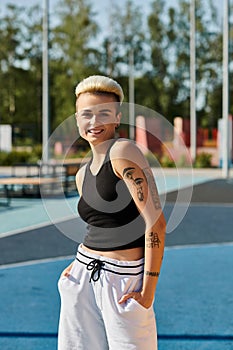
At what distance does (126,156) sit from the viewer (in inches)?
104

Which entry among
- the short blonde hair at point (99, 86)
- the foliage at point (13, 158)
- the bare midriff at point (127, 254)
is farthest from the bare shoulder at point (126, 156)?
the foliage at point (13, 158)

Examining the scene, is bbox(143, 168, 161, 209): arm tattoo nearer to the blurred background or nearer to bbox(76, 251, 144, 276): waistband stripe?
bbox(76, 251, 144, 276): waistband stripe

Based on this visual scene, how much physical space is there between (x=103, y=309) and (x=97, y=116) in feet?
2.62

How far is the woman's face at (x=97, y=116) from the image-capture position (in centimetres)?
275

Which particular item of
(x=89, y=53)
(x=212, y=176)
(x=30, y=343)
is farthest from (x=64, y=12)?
(x=30, y=343)

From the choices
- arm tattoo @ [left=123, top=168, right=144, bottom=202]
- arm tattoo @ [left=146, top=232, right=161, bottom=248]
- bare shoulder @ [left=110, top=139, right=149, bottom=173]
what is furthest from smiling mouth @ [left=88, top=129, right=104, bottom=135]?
arm tattoo @ [left=146, top=232, right=161, bottom=248]

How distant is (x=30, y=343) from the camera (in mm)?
4891

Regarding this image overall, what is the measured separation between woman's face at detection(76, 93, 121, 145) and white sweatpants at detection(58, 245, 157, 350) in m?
0.50

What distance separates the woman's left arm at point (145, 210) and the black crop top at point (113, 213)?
4 centimetres

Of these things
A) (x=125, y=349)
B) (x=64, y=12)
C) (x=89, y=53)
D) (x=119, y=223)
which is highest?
(x=64, y=12)

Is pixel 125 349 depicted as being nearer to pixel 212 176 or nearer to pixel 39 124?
pixel 212 176

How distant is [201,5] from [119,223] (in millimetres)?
54835

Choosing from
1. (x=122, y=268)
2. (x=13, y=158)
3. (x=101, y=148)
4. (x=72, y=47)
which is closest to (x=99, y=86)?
(x=101, y=148)

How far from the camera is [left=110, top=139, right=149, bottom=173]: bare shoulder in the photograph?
2.64 metres
